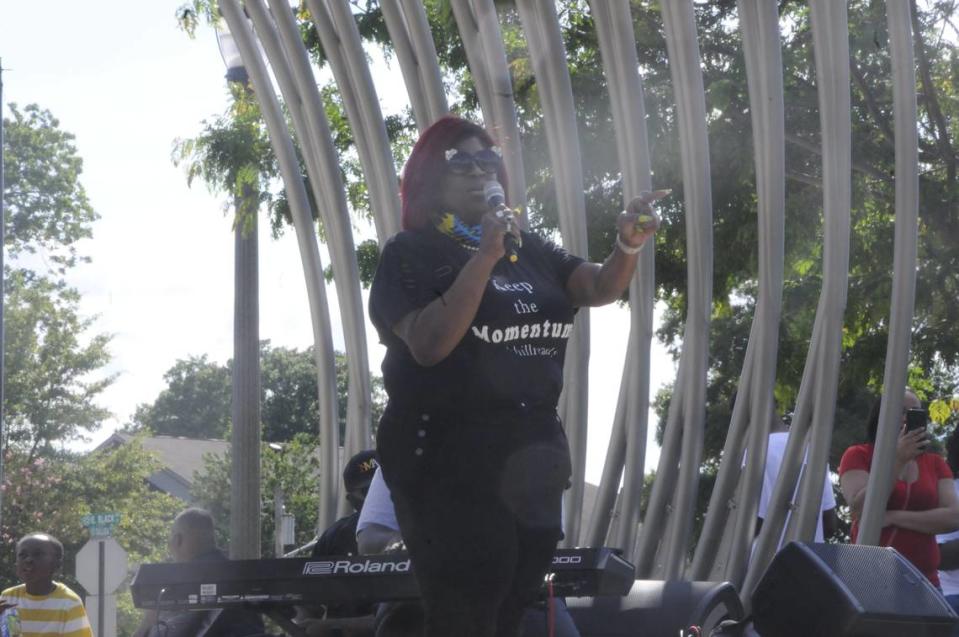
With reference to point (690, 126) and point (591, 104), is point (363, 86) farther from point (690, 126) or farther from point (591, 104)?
point (591, 104)

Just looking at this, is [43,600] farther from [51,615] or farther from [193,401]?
[193,401]

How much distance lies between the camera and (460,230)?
338cm

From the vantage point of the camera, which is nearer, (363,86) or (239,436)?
(363,86)

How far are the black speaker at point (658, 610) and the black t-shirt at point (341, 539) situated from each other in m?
1.22

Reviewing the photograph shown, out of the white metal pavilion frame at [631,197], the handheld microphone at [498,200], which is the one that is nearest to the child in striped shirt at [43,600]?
the white metal pavilion frame at [631,197]

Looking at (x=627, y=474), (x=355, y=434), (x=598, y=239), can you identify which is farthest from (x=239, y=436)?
(x=627, y=474)

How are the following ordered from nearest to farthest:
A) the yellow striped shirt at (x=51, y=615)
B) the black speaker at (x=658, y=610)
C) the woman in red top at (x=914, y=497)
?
1. the black speaker at (x=658, y=610)
2. the woman in red top at (x=914, y=497)
3. the yellow striped shirt at (x=51, y=615)

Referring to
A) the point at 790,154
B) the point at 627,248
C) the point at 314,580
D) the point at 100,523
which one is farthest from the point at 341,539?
the point at 100,523

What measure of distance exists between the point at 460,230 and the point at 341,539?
2946mm

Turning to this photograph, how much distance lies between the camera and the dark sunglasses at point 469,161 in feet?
11.1

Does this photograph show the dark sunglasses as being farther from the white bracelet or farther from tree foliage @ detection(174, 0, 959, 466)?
tree foliage @ detection(174, 0, 959, 466)

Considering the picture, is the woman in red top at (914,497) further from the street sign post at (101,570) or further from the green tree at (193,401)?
the green tree at (193,401)

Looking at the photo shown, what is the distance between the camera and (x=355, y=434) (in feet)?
34.0

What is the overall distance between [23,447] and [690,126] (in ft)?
107
